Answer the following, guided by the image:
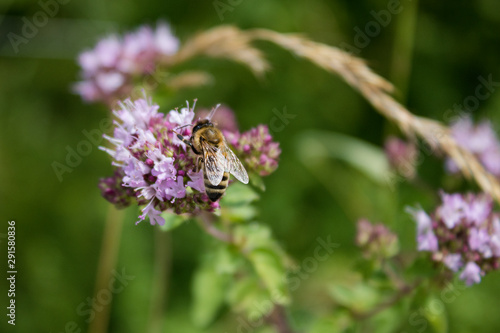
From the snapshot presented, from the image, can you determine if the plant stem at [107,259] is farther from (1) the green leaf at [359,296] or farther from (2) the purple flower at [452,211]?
(2) the purple flower at [452,211]

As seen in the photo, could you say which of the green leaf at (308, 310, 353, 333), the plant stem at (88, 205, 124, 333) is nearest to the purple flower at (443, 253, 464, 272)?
the green leaf at (308, 310, 353, 333)

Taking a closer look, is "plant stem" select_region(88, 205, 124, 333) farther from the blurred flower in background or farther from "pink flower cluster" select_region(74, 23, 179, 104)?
the blurred flower in background

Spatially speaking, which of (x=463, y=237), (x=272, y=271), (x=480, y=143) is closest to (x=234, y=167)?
(x=272, y=271)

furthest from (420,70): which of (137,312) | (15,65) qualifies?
(15,65)

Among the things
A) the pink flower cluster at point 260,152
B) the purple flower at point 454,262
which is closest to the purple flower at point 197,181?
the pink flower cluster at point 260,152

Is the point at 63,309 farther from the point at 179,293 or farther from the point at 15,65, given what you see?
the point at 15,65

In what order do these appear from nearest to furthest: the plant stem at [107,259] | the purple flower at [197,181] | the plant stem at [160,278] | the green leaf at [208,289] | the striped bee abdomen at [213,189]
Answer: the striped bee abdomen at [213,189] → the purple flower at [197,181] → the green leaf at [208,289] → the plant stem at [107,259] → the plant stem at [160,278]

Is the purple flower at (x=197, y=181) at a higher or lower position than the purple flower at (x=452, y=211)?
higher
